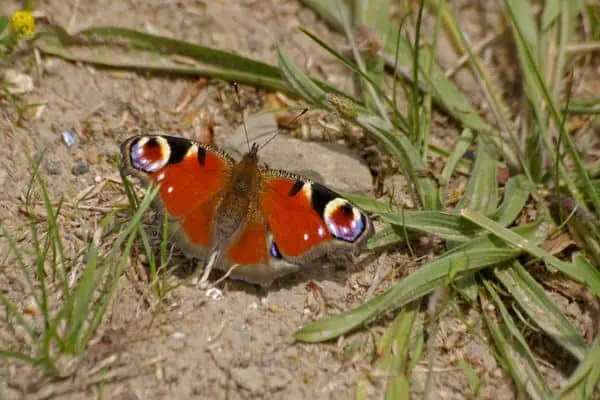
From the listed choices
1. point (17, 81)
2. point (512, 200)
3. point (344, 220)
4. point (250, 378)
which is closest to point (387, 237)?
point (344, 220)

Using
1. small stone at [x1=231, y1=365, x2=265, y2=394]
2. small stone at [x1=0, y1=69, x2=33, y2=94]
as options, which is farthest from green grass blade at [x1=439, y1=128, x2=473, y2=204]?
small stone at [x1=0, y1=69, x2=33, y2=94]

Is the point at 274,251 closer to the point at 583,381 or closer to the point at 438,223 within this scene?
the point at 438,223

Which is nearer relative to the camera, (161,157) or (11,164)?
(161,157)

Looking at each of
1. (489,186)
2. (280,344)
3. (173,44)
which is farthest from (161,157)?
(489,186)

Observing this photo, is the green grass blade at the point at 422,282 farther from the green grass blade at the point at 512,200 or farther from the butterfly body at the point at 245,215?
the butterfly body at the point at 245,215

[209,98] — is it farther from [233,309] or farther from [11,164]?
[233,309]

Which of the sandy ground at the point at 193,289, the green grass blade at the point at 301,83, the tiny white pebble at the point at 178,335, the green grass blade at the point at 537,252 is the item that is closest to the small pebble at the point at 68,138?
the sandy ground at the point at 193,289
